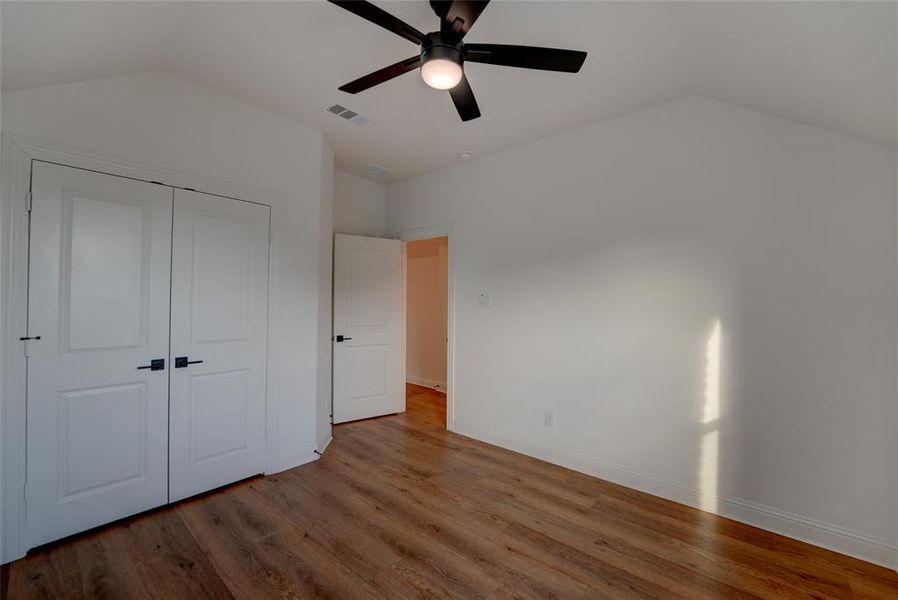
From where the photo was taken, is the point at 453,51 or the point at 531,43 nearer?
the point at 453,51

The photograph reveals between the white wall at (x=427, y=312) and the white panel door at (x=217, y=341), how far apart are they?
2.92m

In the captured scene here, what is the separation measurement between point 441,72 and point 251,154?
6.33 ft

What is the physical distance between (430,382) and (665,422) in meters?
3.76

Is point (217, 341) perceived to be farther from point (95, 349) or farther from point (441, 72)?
point (441, 72)

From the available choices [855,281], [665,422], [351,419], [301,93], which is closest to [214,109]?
[301,93]

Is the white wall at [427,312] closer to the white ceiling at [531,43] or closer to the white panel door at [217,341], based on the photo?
the white panel door at [217,341]

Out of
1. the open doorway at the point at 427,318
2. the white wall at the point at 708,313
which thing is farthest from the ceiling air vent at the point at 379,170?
the open doorway at the point at 427,318

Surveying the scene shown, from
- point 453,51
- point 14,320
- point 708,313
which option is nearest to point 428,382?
point 708,313

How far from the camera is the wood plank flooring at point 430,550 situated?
5.93ft

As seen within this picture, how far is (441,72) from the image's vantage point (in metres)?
1.66

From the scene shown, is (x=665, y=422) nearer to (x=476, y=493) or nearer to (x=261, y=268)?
(x=476, y=493)

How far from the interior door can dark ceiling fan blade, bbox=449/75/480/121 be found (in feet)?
7.88

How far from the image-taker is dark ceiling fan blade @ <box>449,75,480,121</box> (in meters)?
1.86

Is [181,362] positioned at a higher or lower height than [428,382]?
higher
